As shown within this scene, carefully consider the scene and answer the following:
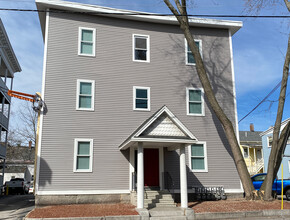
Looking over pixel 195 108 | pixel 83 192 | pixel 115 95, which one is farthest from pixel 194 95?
pixel 83 192

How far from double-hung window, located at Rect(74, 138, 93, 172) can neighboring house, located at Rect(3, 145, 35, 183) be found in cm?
3986

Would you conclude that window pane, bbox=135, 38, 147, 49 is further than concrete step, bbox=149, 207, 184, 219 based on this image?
Yes

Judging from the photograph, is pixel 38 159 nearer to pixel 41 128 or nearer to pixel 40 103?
pixel 41 128

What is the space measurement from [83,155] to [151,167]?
356 cm

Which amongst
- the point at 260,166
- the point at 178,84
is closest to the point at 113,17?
the point at 178,84

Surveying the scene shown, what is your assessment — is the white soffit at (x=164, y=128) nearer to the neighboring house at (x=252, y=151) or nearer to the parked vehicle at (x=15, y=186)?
the parked vehicle at (x=15, y=186)

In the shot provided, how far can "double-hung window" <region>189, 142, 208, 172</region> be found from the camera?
16219mm

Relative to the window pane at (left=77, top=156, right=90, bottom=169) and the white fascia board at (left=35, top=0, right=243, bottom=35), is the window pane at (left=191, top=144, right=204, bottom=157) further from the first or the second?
the white fascia board at (left=35, top=0, right=243, bottom=35)

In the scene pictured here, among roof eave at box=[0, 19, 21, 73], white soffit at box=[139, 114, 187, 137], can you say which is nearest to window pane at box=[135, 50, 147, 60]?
white soffit at box=[139, 114, 187, 137]

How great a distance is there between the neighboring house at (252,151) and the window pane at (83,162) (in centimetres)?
2646

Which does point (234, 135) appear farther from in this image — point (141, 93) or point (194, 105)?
point (141, 93)

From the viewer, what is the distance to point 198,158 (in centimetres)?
1641

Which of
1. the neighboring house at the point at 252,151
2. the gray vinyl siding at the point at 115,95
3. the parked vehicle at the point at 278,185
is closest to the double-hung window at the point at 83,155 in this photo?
the gray vinyl siding at the point at 115,95

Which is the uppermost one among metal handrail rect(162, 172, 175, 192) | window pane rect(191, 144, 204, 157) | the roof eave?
the roof eave
